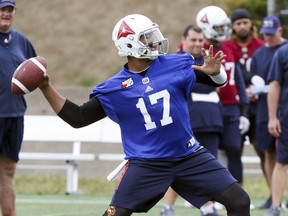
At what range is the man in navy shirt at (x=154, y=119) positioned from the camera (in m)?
6.70

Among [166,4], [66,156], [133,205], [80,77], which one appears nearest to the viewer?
[133,205]

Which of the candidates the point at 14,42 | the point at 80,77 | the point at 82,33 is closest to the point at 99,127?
the point at 14,42

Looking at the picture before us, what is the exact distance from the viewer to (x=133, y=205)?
6.60m

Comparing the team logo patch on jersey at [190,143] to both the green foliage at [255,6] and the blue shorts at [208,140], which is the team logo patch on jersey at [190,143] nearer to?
the blue shorts at [208,140]

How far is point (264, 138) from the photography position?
10.9 meters

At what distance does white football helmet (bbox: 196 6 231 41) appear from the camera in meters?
9.96

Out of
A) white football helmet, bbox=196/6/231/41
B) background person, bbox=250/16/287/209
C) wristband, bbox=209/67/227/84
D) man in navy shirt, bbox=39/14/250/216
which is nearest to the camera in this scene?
man in navy shirt, bbox=39/14/250/216

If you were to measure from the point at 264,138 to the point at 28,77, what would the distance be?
15.2 ft

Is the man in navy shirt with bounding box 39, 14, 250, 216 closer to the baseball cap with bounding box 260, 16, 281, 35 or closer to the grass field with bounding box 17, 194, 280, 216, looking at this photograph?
the grass field with bounding box 17, 194, 280, 216

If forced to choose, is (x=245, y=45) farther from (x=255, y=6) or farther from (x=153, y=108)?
(x=255, y=6)

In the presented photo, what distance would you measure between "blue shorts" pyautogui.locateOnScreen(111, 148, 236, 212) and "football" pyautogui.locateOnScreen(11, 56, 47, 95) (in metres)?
0.84

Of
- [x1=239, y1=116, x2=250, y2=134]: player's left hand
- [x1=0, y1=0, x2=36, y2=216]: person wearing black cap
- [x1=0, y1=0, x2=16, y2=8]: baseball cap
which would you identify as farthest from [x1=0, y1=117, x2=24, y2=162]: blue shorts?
[x1=239, y1=116, x2=250, y2=134]: player's left hand

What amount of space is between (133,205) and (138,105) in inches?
26.7

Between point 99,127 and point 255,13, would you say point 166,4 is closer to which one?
point 255,13
